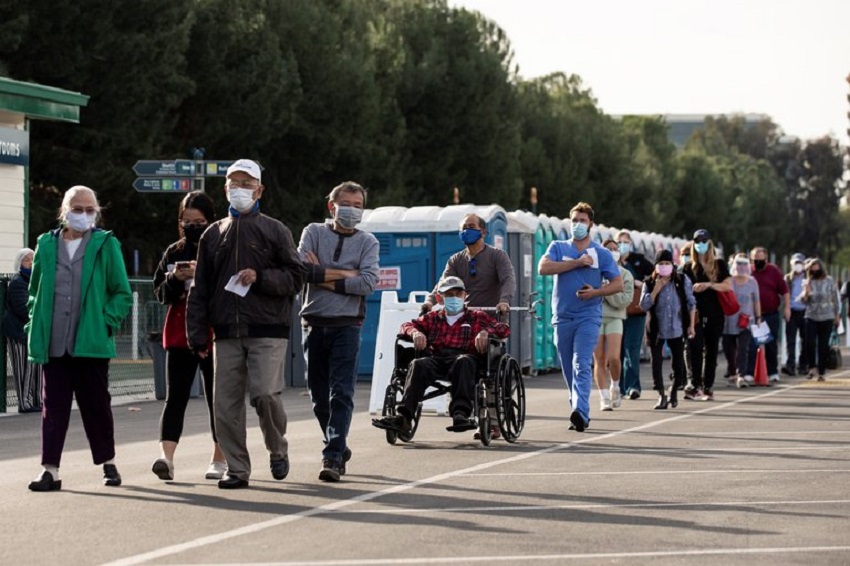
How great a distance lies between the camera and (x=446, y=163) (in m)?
66.6

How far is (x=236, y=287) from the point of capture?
1134cm

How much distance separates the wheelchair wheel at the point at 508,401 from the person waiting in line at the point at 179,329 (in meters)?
3.05

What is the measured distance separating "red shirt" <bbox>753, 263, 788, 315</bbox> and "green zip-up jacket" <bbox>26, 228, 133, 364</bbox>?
1699 cm

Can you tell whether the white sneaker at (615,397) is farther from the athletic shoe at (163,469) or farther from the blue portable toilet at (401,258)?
the athletic shoe at (163,469)

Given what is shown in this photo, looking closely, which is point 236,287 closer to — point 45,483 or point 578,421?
point 45,483

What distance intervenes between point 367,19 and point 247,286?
182 ft

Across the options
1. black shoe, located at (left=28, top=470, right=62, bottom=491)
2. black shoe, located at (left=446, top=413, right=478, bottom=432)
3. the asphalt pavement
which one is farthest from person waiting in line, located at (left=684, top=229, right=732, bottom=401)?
black shoe, located at (left=28, top=470, right=62, bottom=491)

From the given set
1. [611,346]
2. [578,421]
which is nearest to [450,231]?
[611,346]

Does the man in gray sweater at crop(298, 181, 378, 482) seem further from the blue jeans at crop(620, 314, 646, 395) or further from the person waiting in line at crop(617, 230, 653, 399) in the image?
the blue jeans at crop(620, 314, 646, 395)

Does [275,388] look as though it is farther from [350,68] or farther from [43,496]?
[350,68]

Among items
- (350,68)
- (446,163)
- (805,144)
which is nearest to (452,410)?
(350,68)

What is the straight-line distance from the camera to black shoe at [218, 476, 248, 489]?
11375mm

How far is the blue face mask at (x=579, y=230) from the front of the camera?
16.8 m

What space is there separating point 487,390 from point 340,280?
2681mm
